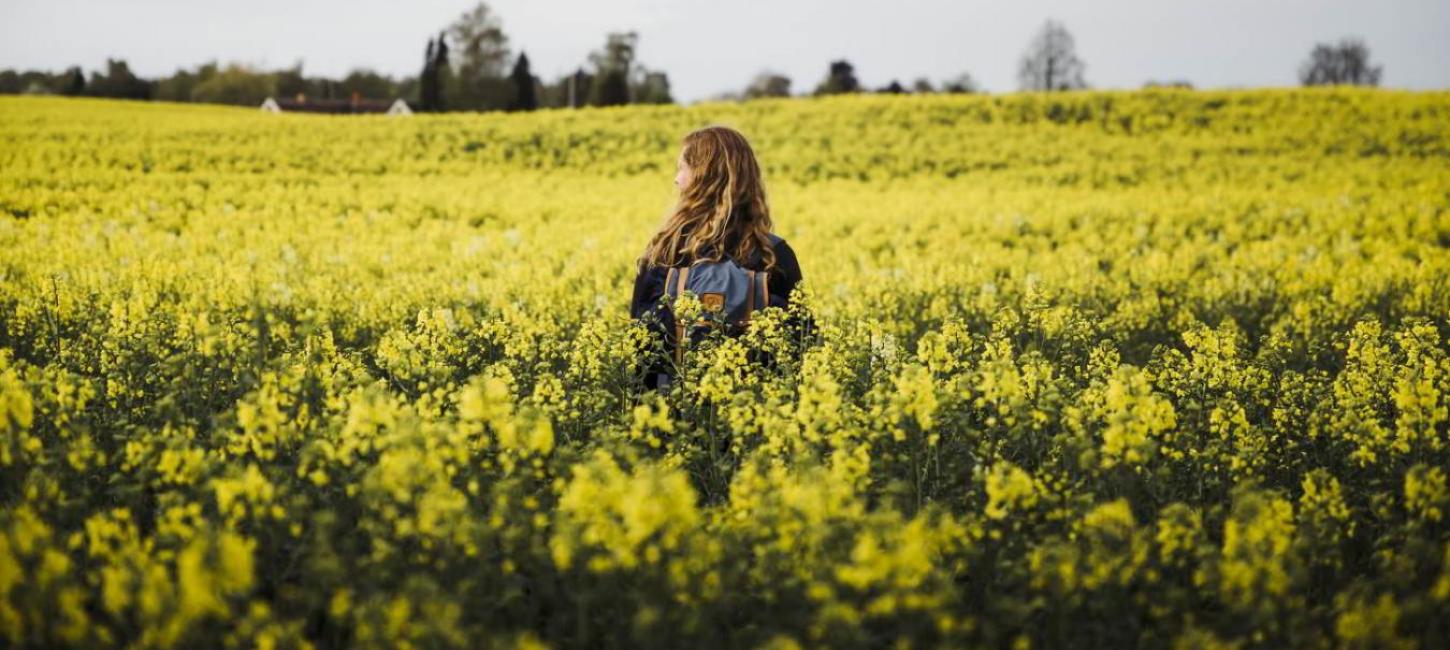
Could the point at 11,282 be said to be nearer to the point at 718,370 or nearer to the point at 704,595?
the point at 718,370

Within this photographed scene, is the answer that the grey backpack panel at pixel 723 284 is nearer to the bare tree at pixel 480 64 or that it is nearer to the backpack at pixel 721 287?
the backpack at pixel 721 287

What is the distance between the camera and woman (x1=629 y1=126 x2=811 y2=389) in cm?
453

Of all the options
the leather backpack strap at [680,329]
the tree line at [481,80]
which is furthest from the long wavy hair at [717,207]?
the tree line at [481,80]

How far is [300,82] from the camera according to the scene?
293 ft

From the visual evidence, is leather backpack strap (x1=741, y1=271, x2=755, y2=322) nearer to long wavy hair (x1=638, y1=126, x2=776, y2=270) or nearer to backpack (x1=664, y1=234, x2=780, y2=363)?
backpack (x1=664, y1=234, x2=780, y2=363)

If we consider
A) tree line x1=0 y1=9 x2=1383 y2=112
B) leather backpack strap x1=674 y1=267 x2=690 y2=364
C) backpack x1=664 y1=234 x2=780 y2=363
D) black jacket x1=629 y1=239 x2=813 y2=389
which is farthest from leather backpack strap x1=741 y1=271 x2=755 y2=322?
tree line x1=0 y1=9 x2=1383 y2=112

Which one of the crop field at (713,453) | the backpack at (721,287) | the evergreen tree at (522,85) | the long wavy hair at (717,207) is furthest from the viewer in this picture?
the evergreen tree at (522,85)

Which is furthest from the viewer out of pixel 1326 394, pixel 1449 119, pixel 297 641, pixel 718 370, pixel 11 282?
pixel 1449 119

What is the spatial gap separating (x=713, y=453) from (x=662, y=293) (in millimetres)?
1161

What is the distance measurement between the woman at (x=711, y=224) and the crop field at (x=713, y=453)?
0.78 ft

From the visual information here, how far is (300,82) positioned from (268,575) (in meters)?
98.5

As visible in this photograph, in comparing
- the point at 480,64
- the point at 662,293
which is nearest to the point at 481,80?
the point at 480,64

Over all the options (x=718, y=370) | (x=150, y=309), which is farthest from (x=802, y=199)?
(x=718, y=370)

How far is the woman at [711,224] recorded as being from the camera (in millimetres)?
4527
